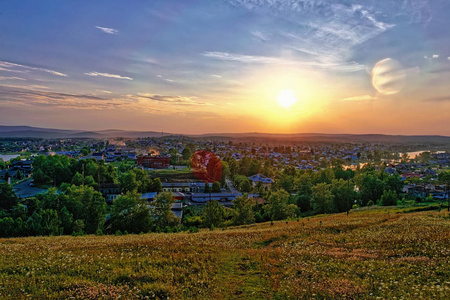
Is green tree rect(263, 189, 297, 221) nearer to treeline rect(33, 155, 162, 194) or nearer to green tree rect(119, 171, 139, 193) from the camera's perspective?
green tree rect(119, 171, 139, 193)

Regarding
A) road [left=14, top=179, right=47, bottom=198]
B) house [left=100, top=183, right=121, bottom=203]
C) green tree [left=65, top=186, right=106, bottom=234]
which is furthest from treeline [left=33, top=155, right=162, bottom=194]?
green tree [left=65, top=186, right=106, bottom=234]

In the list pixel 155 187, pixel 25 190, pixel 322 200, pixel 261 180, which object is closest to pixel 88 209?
pixel 155 187

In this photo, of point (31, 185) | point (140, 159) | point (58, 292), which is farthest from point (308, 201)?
point (140, 159)

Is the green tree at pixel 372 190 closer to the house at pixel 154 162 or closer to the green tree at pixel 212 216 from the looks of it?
the green tree at pixel 212 216

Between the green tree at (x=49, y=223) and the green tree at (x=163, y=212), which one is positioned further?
the green tree at (x=163, y=212)

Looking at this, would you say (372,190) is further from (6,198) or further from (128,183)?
(6,198)

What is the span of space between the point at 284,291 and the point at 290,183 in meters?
75.6

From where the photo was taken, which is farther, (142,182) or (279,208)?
(142,182)

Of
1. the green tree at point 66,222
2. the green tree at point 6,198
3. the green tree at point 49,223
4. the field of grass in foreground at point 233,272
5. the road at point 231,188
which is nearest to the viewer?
the field of grass in foreground at point 233,272

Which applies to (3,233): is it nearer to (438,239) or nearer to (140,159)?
(438,239)

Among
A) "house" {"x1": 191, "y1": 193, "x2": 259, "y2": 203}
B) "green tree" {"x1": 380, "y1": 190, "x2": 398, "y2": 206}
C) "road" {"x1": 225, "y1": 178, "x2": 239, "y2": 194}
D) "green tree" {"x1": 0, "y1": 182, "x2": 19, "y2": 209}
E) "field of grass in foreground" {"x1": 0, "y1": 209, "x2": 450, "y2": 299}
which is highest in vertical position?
"field of grass in foreground" {"x1": 0, "y1": 209, "x2": 450, "y2": 299}

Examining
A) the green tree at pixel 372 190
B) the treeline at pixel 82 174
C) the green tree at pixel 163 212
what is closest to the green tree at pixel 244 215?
the green tree at pixel 163 212

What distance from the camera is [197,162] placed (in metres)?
142

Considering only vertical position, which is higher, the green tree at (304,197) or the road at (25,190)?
the green tree at (304,197)
